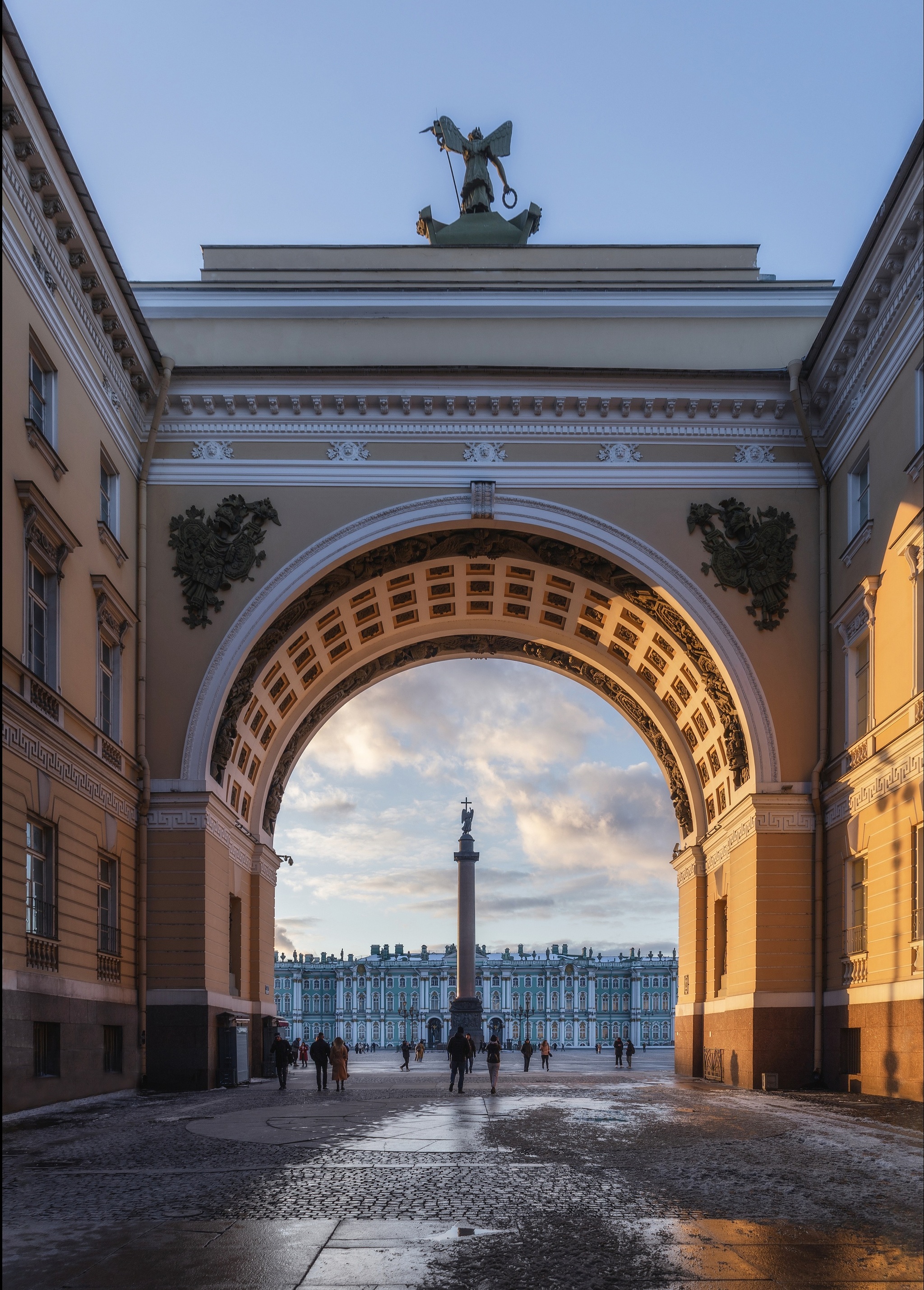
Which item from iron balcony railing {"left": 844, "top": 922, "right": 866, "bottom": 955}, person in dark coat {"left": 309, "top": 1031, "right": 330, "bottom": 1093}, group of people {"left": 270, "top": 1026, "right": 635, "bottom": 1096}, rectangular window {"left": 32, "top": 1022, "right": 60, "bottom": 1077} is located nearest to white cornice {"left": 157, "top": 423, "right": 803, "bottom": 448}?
iron balcony railing {"left": 844, "top": 922, "right": 866, "bottom": 955}

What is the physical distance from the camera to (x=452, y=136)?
37062 millimetres

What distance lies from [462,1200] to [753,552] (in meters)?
20.8

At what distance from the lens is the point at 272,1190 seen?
1084cm

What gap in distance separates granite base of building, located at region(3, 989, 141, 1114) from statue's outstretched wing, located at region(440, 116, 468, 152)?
25.0 metres

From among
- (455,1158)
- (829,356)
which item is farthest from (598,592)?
Answer: (455,1158)

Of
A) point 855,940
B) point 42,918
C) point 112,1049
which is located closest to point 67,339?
point 42,918

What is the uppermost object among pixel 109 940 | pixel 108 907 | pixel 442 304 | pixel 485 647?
pixel 442 304

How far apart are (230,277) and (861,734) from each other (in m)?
19.6

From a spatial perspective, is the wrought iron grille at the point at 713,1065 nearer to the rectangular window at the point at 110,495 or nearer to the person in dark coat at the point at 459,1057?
the person in dark coat at the point at 459,1057

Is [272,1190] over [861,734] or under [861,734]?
under

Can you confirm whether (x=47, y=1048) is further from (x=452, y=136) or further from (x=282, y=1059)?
(x=452, y=136)

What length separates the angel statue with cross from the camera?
121ft

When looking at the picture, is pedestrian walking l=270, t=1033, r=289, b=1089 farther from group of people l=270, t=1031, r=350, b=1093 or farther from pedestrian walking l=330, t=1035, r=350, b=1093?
pedestrian walking l=330, t=1035, r=350, b=1093

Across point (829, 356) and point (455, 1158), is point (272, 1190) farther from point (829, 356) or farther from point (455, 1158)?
point (829, 356)
